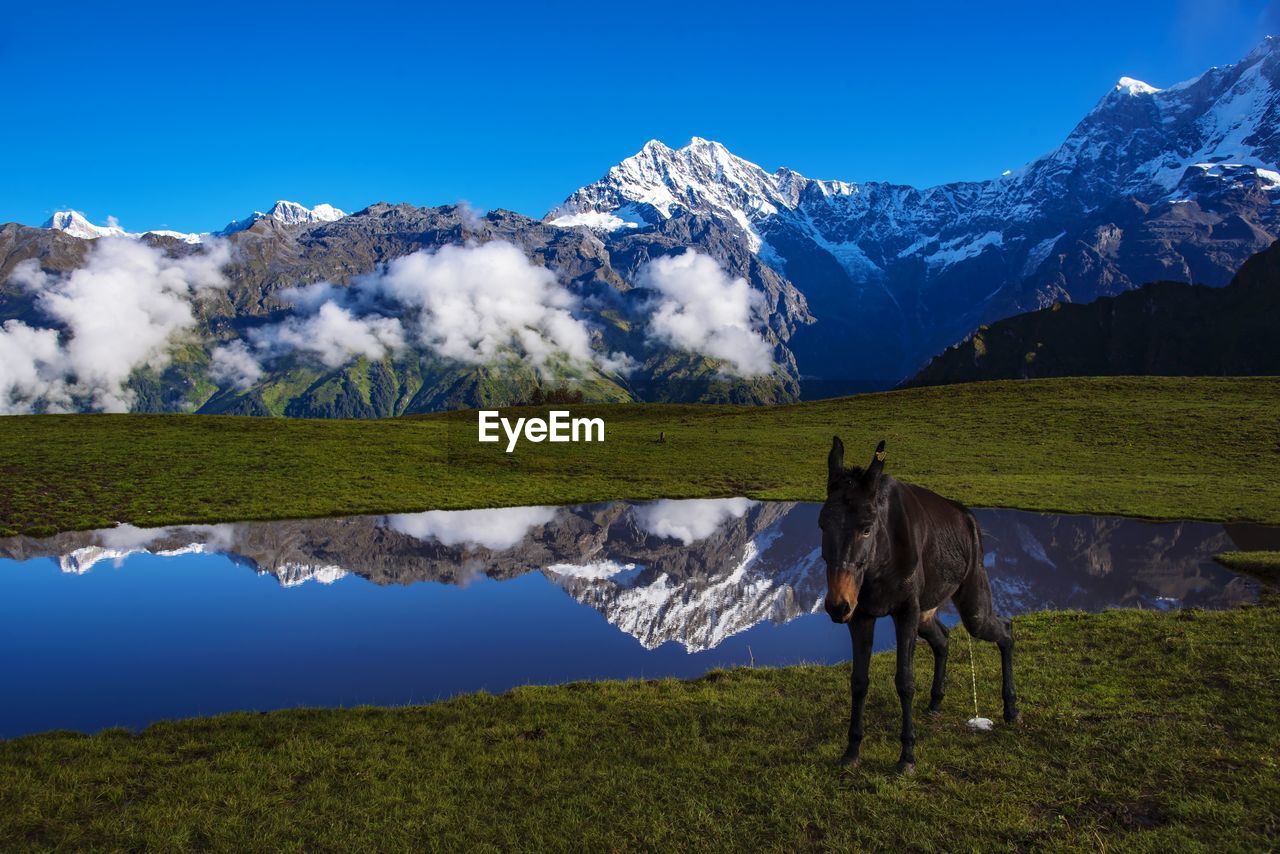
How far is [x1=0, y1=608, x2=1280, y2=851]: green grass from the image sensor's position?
9.13 m

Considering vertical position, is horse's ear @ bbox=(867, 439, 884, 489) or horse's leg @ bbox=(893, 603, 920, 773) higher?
horse's ear @ bbox=(867, 439, 884, 489)

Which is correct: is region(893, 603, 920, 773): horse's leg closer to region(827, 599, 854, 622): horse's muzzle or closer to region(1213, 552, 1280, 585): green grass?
region(827, 599, 854, 622): horse's muzzle

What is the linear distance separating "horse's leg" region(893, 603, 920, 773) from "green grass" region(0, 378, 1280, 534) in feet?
125

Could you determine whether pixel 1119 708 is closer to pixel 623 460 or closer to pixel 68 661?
pixel 68 661

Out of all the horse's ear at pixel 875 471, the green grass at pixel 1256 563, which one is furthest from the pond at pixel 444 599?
the horse's ear at pixel 875 471

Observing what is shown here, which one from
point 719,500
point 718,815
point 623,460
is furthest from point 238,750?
point 623,460

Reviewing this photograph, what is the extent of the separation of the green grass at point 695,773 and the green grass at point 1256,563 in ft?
50.8

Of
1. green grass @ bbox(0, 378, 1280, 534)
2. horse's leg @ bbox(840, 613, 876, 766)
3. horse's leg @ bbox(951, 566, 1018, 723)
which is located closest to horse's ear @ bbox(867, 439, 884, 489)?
horse's leg @ bbox(840, 613, 876, 766)

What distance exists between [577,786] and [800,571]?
21113 mm

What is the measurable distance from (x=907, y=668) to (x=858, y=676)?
71cm

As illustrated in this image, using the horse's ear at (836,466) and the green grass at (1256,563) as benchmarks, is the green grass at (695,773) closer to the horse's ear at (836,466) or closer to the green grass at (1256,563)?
the horse's ear at (836,466)

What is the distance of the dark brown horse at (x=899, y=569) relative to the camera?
9.03 meters

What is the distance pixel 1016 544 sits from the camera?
112 feet

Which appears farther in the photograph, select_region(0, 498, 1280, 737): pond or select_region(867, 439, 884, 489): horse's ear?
select_region(0, 498, 1280, 737): pond
